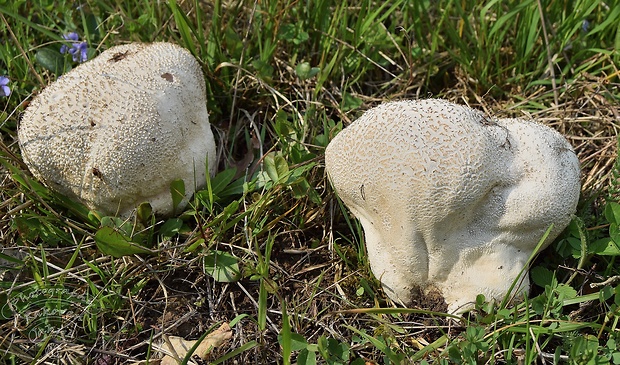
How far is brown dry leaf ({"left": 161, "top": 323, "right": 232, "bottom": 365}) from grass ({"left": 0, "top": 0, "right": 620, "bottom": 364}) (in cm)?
4

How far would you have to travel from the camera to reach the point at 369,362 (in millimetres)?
2139

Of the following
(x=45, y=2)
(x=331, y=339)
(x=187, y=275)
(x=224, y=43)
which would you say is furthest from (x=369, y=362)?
(x=45, y=2)

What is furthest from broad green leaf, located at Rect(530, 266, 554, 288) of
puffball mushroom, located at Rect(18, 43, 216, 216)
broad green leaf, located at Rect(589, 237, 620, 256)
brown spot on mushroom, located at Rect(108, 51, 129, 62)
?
brown spot on mushroom, located at Rect(108, 51, 129, 62)

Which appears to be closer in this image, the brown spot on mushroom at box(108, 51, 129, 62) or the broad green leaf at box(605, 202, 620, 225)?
the broad green leaf at box(605, 202, 620, 225)

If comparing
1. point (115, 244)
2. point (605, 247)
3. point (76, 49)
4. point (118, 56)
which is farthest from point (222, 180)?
point (605, 247)

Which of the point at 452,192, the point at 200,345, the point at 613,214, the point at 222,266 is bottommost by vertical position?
the point at 200,345

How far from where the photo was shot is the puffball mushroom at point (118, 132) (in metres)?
2.26

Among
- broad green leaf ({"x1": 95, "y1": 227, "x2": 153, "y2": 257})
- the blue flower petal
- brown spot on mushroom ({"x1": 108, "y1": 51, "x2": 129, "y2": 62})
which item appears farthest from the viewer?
the blue flower petal

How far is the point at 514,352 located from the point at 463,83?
1.41 meters

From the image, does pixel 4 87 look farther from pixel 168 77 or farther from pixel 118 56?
pixel 168 77

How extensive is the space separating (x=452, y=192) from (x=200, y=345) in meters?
1.06

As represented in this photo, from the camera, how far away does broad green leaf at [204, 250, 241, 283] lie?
2.33 m

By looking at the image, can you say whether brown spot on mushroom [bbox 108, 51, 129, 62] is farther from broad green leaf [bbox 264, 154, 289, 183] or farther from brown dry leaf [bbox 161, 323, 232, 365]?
brown dry leaf [bbox 161, 323, 232, 365]

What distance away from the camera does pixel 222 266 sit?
236cm
